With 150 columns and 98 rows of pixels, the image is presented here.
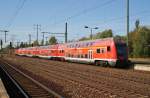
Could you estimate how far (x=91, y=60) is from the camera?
1583 inches

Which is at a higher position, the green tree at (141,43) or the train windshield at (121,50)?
the green tree at (141,43)

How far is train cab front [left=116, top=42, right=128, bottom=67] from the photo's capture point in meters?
34.9

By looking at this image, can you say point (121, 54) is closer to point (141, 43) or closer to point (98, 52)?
point (98, 52)

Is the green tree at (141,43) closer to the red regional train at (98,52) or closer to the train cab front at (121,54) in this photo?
the red regional train at (98,52)

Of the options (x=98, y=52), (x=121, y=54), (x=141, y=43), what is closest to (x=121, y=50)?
(x=121, y=54)

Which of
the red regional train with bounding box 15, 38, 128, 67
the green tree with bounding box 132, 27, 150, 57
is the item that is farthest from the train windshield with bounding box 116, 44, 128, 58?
the green tree with bounding box 132, 27, 150, 57

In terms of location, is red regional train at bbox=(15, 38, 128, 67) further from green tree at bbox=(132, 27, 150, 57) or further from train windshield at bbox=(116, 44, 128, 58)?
green tree at bbox=(132, 27, 150, 57)

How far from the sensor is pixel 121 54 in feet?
116

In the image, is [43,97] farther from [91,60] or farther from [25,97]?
[91,60]

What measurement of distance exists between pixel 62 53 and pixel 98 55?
707 inches

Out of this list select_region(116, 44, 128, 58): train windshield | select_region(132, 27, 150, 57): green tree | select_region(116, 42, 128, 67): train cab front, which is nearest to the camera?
select_region(116, 42, 128, 67): train cab front

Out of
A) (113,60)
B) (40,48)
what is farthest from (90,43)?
(40,48)

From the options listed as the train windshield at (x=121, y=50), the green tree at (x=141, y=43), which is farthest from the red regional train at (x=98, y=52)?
the green tree at (x=141, y=43)

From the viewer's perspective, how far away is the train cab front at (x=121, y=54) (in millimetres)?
34906
